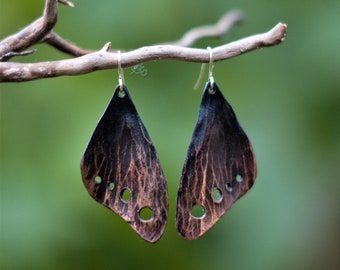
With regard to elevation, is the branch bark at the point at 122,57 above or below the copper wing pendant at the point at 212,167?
above

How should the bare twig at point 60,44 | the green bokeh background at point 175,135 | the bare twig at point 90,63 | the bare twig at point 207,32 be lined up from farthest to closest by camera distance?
the green bokeh background at point 175,135, the bare twig at point 207,32, the bare twig at point 60,44, the bare twig at point 90,63

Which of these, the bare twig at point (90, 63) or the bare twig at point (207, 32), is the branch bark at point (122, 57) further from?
the bare twig at point (207, 32)

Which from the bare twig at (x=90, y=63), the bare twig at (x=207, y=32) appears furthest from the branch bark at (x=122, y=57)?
the bare twig at (x=207, y=32)

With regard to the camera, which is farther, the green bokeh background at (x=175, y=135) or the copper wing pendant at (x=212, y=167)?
the green bokeh background at (x=175, y=135)

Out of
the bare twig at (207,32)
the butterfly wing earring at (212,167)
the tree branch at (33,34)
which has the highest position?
the bare twig at (207,32)

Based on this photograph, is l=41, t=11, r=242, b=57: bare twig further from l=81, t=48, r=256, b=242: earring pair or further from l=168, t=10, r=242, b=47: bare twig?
l=81, t=48, r=256, b=242: earring pair

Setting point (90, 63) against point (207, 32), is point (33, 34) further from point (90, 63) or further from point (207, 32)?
point (207, 32)

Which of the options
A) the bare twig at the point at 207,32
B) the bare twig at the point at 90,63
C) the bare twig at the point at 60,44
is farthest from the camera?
the bare twig at the point at 207,32
